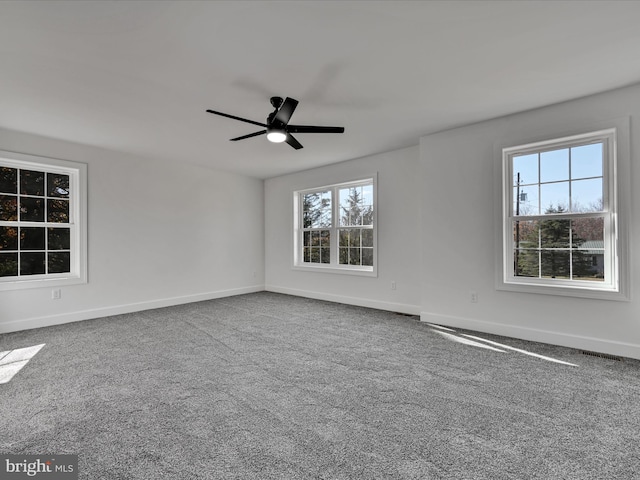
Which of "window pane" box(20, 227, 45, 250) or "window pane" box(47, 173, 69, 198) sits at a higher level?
"window pane" box(47, 173, 69, 198)

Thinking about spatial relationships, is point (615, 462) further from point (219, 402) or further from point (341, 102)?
point (341, 102)

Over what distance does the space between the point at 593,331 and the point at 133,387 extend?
421cm

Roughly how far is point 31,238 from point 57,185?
0.80m

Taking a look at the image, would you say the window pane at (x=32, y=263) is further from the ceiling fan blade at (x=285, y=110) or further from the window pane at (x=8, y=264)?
the ceiling fan blade at (x=285, y=110)

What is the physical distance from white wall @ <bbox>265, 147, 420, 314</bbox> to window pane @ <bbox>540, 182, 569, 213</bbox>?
1.55 m

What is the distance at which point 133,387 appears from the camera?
242 cm

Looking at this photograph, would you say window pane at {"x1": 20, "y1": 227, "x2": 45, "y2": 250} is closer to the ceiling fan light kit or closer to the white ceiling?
the white ceiling

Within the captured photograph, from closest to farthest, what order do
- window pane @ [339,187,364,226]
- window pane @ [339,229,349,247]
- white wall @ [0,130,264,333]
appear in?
white wall @ [0,130,264,333]
window pane @ [339,187,364,226]
window pane @ [339,229,349,247]

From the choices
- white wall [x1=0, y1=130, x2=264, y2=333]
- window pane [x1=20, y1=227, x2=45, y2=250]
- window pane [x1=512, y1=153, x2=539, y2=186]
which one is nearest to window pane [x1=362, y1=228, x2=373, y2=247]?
window pane [x1=512, y1=153, x2=539, y2=186]

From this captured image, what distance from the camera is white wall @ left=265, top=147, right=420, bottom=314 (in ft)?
15.6

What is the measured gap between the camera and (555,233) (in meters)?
3.47

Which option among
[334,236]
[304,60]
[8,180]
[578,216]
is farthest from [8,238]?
[578,216]

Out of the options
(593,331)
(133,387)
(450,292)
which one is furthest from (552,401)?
(133,387)

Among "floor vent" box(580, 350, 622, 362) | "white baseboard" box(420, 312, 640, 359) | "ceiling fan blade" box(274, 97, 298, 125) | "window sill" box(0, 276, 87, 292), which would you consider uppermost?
"ceiling fan blade" box(274, 97, 298, 125)
